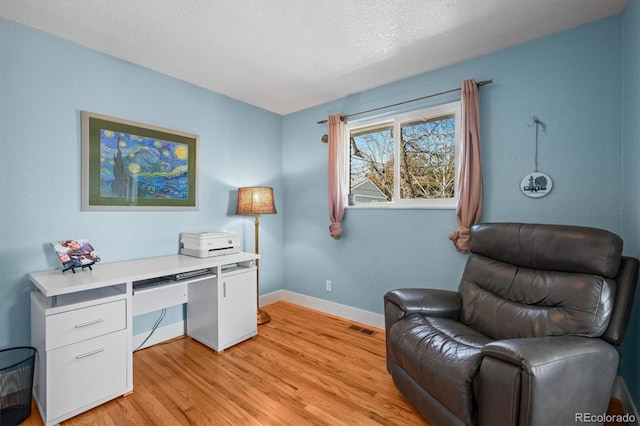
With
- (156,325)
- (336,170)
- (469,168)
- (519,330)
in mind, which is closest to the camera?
(519,330)

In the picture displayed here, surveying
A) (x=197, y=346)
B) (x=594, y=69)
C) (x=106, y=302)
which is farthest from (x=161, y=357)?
(x=594, y=69)

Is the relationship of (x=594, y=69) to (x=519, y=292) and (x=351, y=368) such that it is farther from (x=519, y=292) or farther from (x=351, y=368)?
(x=351, y=368)

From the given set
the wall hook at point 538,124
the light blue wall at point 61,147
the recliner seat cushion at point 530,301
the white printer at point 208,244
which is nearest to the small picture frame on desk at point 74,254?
the light blue wall at point 61,147

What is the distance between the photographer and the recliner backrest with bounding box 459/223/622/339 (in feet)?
4.72

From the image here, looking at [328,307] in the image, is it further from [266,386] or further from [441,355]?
[441,355]

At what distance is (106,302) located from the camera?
170 cm

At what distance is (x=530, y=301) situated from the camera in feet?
5.39

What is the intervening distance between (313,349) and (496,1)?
273cm

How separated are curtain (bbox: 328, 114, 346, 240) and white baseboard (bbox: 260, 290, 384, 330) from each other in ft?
2.62

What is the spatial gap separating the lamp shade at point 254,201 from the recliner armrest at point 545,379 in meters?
2.18

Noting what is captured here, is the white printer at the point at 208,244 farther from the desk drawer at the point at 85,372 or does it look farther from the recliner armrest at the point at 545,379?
the recliner armrest at the point at 545,379

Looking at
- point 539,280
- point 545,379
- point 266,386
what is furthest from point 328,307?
point 545,379

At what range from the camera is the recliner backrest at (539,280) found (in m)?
1.44

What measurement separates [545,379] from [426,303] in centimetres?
83
